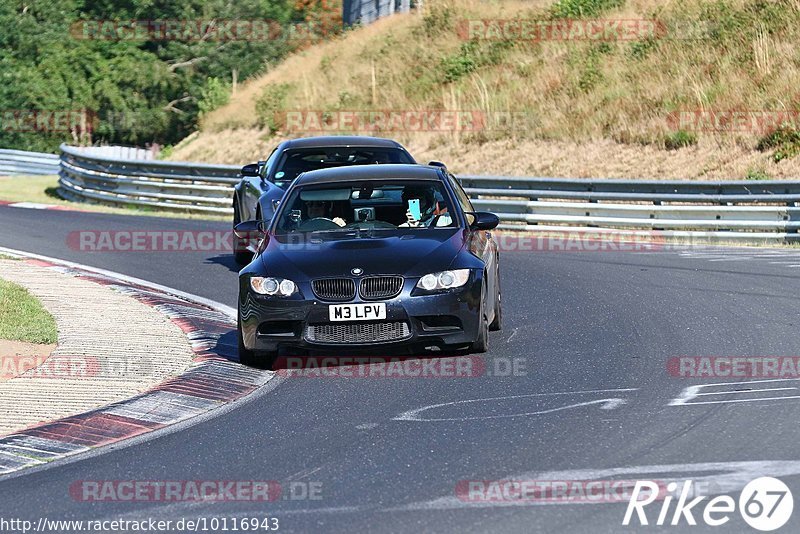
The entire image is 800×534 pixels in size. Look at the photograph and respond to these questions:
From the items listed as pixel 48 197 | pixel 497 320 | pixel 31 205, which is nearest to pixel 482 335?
pixel 497 320

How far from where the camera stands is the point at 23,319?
12.1 m

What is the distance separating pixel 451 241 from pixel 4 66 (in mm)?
45562

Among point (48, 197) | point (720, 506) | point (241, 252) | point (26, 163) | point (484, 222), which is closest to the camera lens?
point (720, 506)

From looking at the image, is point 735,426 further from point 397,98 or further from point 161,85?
point 161,85

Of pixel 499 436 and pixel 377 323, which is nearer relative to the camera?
pixel 499 436

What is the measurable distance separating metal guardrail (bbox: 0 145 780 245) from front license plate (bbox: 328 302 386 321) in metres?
10.8

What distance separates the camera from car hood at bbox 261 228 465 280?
398 inches

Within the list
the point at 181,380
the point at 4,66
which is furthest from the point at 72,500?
the point at 4,66

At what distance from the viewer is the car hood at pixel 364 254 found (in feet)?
33.1

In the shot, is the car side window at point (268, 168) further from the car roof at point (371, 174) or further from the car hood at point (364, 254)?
the car hood at point (364, 254)

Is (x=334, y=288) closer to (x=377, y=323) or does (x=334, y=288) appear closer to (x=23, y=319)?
(x=377, y=323)

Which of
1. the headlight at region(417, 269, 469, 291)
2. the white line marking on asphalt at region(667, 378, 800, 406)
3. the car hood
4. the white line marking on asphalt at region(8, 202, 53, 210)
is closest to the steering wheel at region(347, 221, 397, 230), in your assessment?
the car hood

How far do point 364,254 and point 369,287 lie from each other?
39 centimetres

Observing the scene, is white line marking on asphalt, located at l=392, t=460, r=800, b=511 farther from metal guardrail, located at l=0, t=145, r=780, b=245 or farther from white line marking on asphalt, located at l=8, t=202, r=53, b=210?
white line marking on asphalt, located at l=8, t=202, r=53, b=210
